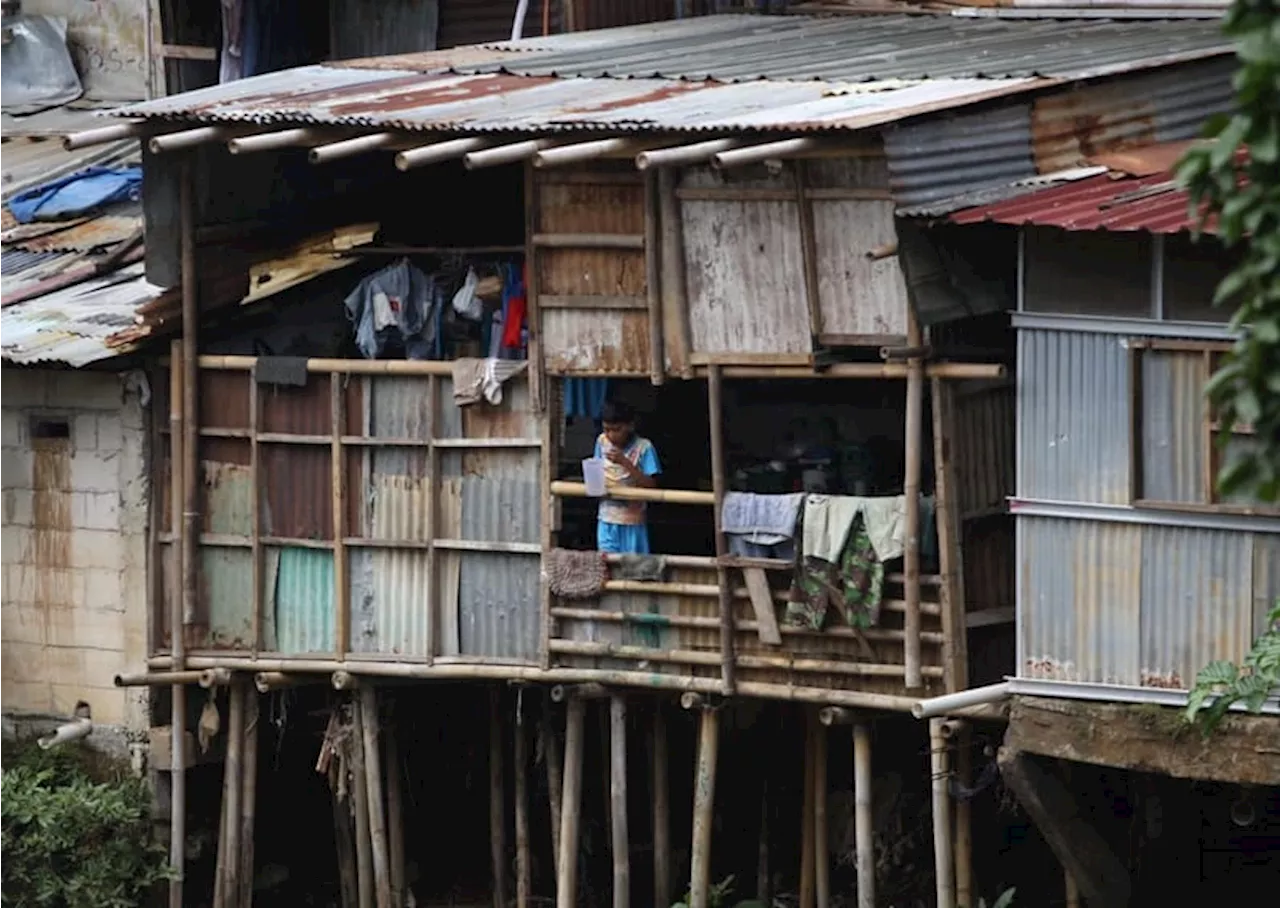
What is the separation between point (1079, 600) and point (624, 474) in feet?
8.81

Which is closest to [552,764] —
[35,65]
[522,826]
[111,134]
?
[522,826]

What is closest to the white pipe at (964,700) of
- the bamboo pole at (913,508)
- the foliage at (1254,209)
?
the bamboo pole at (913,508)

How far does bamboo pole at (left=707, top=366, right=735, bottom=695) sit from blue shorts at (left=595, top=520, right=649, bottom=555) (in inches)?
19.4

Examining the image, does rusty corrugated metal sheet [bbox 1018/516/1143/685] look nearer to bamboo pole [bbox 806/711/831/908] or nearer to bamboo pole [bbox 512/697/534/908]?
bamboo pole [bbox 806/711/831/908]

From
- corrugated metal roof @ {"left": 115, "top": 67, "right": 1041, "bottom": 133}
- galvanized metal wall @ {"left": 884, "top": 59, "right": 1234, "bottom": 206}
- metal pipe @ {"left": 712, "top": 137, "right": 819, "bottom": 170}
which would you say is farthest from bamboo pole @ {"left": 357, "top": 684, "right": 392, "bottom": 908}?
galvanized metal wall @ {"left": 884, "top": 59, "right": 1234, "bottom": 206}

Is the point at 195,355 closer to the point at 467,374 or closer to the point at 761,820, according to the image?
the point at 467,374

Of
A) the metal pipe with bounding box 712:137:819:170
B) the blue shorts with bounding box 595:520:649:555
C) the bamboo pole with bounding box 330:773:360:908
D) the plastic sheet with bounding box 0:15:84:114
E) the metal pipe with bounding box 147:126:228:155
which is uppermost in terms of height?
the plastic sheet with bounding box 0:15:84:114

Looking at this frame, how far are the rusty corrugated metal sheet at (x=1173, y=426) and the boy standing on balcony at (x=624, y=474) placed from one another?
2922mm

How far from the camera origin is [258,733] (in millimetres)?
17875

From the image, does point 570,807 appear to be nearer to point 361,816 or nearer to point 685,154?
point 361,816

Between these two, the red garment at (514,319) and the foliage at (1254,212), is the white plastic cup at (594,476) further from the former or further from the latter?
the foliage at (1254,212)

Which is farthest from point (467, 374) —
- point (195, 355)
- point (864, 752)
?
point (864, 752)

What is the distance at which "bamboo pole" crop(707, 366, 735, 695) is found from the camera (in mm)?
14945

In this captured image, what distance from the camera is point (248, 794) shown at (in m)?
17.0
